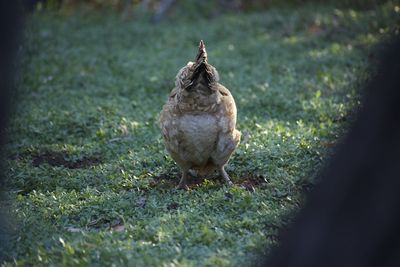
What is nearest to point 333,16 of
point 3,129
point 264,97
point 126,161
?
point 264,97

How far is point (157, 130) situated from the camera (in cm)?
757

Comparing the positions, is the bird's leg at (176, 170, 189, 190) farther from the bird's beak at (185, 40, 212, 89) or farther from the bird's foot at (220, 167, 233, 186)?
the bird's beak at (185, 40, 212, 89)

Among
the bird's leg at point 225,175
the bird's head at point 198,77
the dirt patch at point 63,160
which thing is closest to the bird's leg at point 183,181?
the bird's leg at point 225,175

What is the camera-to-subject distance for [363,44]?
10312 mm

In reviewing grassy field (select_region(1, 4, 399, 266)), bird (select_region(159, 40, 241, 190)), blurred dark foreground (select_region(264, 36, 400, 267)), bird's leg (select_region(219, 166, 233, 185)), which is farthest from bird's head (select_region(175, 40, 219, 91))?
blurred dark foreground (select_region(264, 36, 400, 267))

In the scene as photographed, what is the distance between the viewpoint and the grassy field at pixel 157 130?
4770 mm

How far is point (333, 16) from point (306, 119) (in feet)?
15.0

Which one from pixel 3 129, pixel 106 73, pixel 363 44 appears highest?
pixel 3 129

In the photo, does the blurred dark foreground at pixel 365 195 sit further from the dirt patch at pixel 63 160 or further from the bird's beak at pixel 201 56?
the dirt patch at pixel 63 160

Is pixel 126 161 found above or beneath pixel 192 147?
beneath

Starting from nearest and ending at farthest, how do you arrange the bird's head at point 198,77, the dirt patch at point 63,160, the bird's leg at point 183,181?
1. the bird's head at point 198,77
2. the bird's leg at point 183,181
3. the dirt patch at point 63,160

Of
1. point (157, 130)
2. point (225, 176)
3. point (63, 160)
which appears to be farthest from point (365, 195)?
point (157, 130)

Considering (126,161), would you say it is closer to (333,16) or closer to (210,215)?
(210,215)

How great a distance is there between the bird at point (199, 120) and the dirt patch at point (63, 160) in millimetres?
1334
